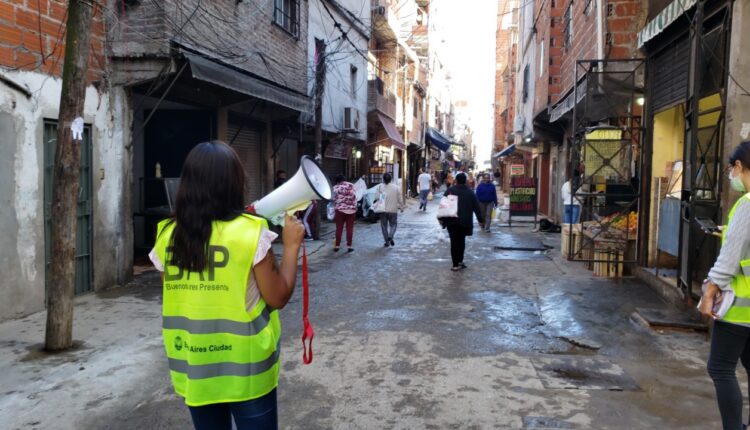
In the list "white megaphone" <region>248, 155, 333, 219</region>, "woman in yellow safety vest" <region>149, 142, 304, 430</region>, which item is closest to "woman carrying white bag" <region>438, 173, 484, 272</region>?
"white megaphone" <region>248, 155, 333, 219</region>

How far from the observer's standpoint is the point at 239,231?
91.3 inches

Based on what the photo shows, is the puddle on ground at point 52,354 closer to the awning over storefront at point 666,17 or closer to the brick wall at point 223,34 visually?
the brick wall at point 223,34

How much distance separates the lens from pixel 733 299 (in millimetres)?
3191

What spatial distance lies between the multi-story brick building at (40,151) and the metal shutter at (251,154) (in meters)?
4.78

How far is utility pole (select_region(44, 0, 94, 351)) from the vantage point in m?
5.26

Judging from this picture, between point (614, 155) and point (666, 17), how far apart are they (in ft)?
7.72

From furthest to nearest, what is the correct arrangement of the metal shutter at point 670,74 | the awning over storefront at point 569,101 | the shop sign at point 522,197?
the shop sign at point 522,197
the awning over storefront at point 569,101
the metal shutter at point 670,74

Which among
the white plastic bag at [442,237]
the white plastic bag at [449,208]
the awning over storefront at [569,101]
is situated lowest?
the white plastic bag at [442,237]

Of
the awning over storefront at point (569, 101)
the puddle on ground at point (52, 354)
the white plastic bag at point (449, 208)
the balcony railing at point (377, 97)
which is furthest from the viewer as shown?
the balcony railing at point (377, 97)

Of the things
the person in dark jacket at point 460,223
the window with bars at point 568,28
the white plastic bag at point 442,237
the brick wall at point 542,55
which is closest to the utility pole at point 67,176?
the person in dark jacket at point 460,223

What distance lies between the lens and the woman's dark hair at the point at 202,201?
2312 millimetres

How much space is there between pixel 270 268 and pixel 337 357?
326cm

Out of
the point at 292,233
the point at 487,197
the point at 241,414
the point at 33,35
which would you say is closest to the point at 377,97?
the point at 487,197

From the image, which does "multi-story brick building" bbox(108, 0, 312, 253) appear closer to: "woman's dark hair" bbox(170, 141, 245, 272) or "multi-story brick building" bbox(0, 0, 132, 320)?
"multi-story brick building" bbox(0, 0, 132, 320)
